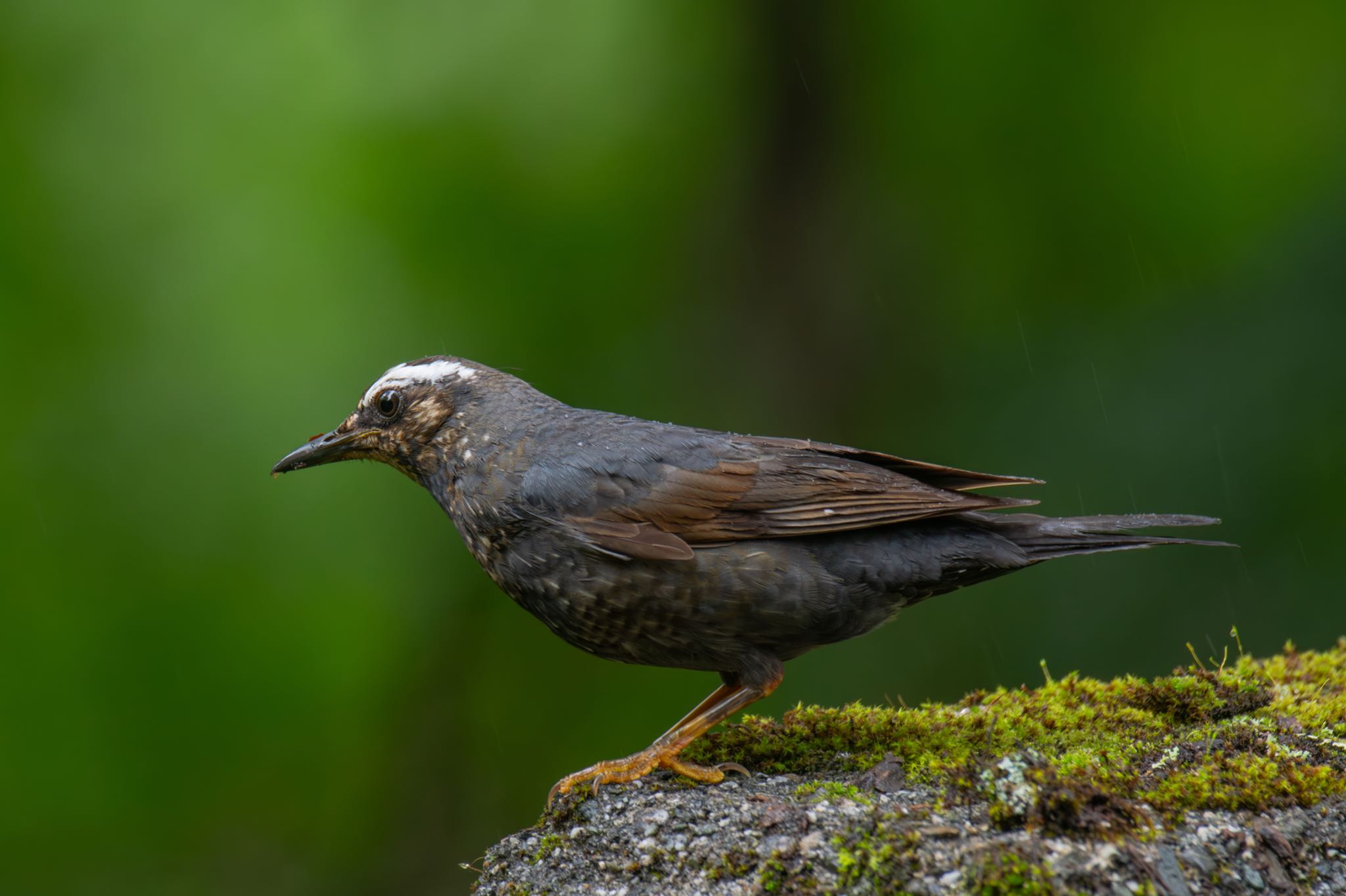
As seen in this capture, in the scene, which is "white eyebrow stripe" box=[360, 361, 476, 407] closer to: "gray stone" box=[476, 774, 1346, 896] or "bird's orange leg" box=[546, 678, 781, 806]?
"bird's orange leg" box=[546, 678, 781, 806]

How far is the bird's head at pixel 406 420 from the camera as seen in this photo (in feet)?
14.9

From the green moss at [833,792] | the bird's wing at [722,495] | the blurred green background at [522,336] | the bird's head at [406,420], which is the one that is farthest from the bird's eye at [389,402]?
the green moss at [833,792]

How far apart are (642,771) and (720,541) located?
0.84 metres

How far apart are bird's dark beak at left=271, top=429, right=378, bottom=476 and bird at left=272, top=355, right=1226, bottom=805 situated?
630 mm

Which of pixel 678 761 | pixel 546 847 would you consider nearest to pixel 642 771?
pixel 678 761

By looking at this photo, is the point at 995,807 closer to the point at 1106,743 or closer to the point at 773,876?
the point at 773,876

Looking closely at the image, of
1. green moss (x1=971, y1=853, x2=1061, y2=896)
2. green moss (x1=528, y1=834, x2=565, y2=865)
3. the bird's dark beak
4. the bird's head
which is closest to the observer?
green moss (x1=971, y1=853, x2=1061, y2=896)

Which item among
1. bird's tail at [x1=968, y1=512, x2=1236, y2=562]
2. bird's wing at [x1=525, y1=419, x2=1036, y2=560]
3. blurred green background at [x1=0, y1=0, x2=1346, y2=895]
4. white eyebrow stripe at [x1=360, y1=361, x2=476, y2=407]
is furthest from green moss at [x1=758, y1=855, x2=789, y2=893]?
blurred green background at [x1=0, y1=0, x2=1346, y2=895]

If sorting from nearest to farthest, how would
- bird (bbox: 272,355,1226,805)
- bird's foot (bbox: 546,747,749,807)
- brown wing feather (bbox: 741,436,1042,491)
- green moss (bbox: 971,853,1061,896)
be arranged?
green moss (bbox: 971,853,1061,896)
bird's foot (bbox: 546,747,749,807)
bird (bbox: 272,355,1226,805)
brown wing feather (bbox: 741,436,1042,491)

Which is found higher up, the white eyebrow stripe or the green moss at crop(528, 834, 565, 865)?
the white eyebrow stripe

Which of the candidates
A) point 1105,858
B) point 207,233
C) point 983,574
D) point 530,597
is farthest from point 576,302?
point 1105,858

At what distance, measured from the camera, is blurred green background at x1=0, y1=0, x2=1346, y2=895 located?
5914mm

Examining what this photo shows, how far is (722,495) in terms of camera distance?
13.0 feet

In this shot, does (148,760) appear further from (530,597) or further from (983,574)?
(983,574)
